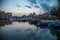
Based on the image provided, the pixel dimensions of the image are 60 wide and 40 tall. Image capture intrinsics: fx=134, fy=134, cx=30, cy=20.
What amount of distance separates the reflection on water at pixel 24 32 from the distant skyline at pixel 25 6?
19 centimetres

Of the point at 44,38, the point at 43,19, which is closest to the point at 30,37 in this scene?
the point at 44,38

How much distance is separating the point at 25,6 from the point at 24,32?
1.26 feet

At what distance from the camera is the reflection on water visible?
6.28ft

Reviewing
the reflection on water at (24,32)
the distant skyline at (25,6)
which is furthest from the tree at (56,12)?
the reflection on water at (24,32)

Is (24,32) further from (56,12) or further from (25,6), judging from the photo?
(56,12)

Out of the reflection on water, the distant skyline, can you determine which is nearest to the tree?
the distant skyline

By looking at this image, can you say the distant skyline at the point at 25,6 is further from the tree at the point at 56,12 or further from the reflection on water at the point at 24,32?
the reflection on water at the point at 24,32

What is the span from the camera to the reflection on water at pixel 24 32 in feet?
6.28

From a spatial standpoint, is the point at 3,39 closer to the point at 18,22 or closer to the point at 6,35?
the point at 6,35

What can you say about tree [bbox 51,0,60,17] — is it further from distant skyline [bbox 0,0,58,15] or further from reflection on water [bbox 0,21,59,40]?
reflection on water [bbox 0,21,59,40]

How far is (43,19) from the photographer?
76.2 inches

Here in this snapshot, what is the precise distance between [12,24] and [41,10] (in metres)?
0.47

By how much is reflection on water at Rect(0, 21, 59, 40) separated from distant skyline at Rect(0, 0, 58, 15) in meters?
0.19

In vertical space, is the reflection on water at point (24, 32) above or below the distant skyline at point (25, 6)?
below
